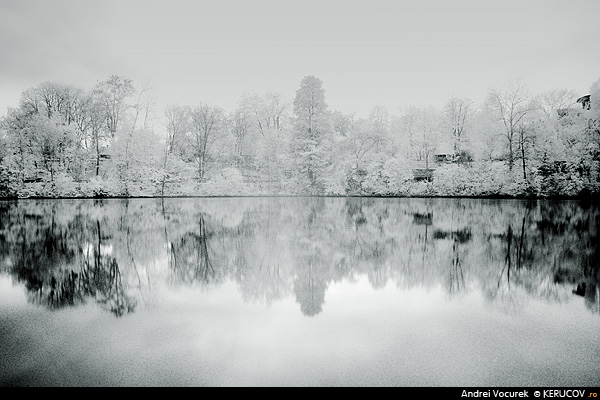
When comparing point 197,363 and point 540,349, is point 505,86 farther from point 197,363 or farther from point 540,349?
Result: point 197,363

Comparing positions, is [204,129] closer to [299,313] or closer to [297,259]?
[297,259]

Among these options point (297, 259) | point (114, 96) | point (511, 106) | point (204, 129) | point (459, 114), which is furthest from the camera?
point (204, 129)

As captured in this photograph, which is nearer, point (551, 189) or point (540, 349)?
point (540, 349)

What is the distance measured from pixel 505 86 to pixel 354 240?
26.4m

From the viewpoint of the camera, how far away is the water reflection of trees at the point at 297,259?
435cm

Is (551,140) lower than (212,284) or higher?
higher

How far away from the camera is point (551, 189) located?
23.2m

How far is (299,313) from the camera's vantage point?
353 centimetres

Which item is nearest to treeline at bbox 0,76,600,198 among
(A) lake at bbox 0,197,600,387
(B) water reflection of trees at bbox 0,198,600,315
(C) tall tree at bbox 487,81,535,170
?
(C) tall tree at bbox 487,81,535,170

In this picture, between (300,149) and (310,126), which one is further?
(300,149)

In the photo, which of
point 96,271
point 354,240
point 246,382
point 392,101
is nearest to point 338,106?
point 392,101

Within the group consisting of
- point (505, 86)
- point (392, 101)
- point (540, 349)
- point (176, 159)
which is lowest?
point (540, 349)

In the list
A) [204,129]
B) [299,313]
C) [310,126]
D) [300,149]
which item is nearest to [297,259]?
[299,313]

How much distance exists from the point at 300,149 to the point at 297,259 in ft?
80.2
